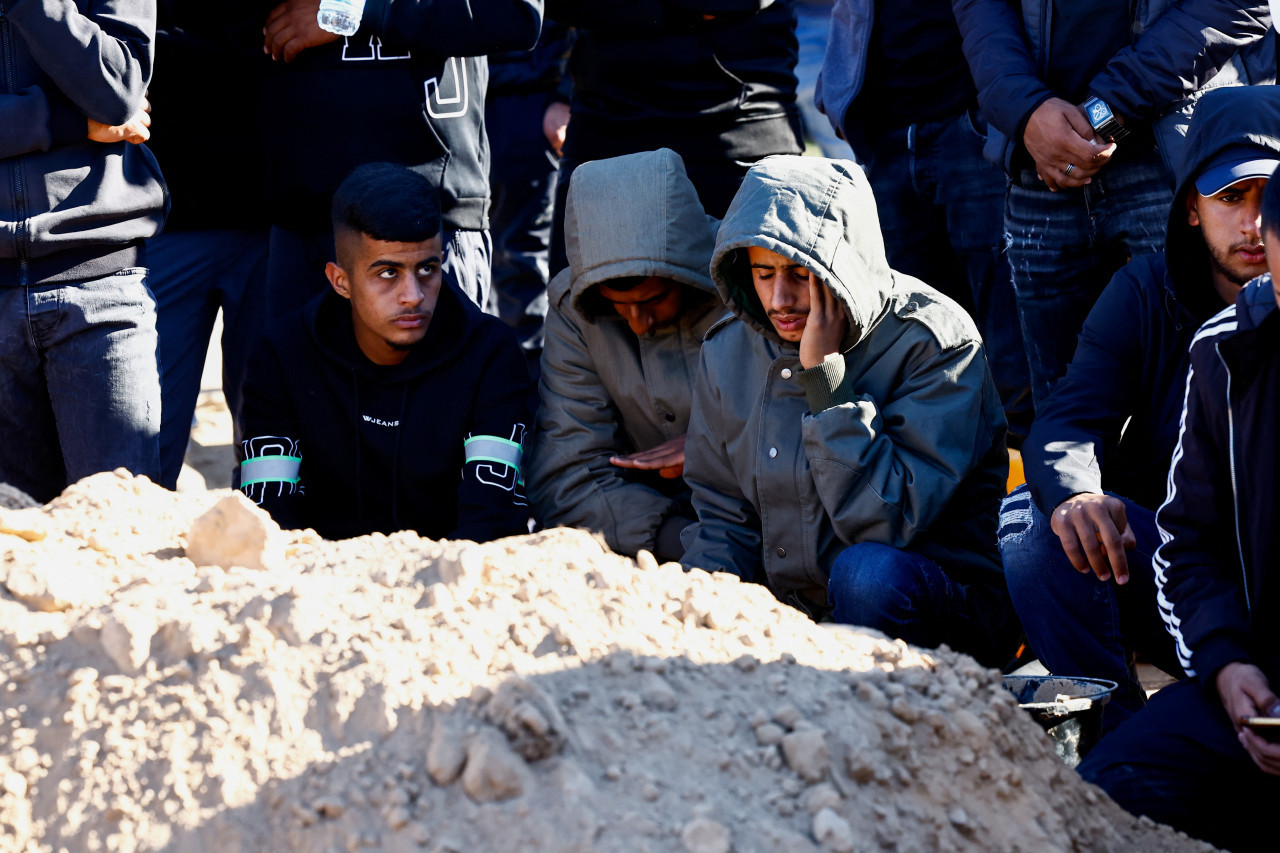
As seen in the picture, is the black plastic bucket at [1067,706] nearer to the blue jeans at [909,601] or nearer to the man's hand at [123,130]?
the blue jeans at [909,601]

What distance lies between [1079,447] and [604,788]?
165 cm

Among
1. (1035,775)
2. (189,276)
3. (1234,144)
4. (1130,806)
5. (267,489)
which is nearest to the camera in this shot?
(1035,775)

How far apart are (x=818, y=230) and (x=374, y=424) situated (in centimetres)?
131

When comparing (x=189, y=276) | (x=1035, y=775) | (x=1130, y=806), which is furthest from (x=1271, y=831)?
(x=189, y=276)

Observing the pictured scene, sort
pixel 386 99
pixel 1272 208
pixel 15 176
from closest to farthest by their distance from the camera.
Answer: pixel 1272 208, pixel 15 176, pixel 386 99

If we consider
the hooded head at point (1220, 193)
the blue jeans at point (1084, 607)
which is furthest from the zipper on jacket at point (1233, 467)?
the hooded head at point (1220, 193)

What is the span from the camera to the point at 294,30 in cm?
378

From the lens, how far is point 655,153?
3.75m

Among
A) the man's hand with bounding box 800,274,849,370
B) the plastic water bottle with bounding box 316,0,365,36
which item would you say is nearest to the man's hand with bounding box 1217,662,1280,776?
the man's hand with bounding box 800,274,849,370

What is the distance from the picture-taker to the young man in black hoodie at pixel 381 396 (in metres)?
3.64

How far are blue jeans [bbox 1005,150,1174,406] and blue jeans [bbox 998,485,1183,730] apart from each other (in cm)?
80

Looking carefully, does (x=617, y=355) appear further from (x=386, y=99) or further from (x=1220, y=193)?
(x=1220, y=193)

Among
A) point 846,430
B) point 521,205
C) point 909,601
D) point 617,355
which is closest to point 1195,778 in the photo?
point 909,601

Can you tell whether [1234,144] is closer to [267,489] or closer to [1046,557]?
Result: [1046,557]
